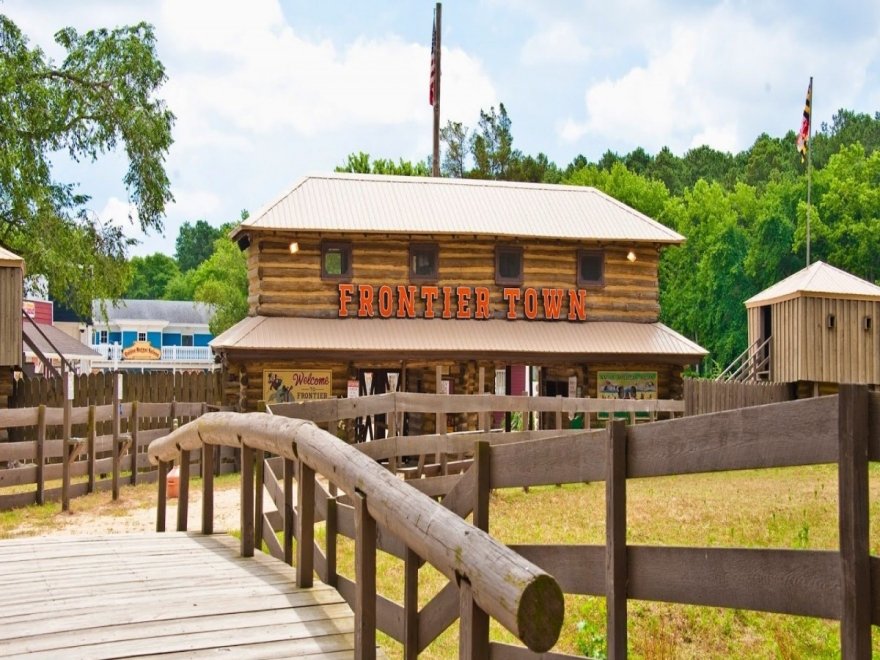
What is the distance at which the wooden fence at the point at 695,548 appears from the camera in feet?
11.3

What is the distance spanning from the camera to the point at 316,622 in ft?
17.2

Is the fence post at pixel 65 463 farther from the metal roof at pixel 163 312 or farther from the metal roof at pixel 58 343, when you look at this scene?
the metal roof at pixel 163 312

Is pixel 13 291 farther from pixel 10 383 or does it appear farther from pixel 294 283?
pixel 294 283

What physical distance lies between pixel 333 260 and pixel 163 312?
6100 centimetres

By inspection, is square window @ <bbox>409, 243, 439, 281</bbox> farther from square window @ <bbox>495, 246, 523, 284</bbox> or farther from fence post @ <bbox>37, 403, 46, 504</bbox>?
fence post @ <bbox>37, 403, 46, 504</bbox>

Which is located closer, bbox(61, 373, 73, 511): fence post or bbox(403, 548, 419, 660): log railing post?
bbox(403, 548, 419, 660): log railing post

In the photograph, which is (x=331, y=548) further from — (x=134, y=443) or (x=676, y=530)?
(x=134, y=443)

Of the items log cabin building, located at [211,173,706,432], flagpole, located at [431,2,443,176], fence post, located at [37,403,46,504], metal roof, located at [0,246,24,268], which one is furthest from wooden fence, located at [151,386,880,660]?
flagpole, located at [431,2,443,176]

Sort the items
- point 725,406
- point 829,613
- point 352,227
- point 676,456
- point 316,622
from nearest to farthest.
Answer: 1. point 829,613
2. point 676,456
3. point 316,622
4. point 352,227
5. point 725,406

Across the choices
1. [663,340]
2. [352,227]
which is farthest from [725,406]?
[352,227]

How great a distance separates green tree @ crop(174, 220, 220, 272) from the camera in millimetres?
131875

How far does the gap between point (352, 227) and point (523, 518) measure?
14.9 metres

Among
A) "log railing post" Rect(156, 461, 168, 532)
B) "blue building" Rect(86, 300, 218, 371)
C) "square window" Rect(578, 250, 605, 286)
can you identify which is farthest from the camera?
"blue building" Rect(86, 300, 218, 371)

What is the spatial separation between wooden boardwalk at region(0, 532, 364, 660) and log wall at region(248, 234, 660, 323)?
19648 mm
